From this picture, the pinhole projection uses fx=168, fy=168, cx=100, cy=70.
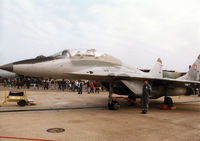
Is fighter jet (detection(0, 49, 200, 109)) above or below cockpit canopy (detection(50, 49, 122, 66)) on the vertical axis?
below

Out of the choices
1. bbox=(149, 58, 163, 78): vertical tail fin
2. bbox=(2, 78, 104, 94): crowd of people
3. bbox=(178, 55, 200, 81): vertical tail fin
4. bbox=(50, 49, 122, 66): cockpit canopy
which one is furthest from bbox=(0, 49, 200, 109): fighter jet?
bbox=(2, 78, 104, 94): crowd of people

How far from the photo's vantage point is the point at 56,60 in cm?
795

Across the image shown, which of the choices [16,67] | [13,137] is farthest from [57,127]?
[16,67]

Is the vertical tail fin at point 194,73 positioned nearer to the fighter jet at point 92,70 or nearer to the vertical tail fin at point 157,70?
the vertical tail fin at point 157,70

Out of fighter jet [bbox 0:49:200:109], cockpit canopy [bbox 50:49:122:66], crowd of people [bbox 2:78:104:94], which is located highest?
cockpit canopy [bbox 50:49:122:66]

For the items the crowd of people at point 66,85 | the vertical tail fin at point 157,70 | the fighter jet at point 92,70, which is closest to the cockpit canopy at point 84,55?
the fighter jet at point 92,70

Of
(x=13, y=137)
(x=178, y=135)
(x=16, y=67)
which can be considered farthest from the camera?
(x=16, y=67)

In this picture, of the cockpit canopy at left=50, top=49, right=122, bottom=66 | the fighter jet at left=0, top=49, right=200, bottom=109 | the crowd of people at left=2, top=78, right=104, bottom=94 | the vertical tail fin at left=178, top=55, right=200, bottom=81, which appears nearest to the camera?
the fighter jet at left=0, top=49, right=200, bottom=109

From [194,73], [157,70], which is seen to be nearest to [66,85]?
[157,70]

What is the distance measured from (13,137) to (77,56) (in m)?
4.86

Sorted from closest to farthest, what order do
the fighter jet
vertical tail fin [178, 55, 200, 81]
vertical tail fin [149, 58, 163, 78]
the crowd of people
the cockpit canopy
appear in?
1. the fighter jet
2. the cockpit canopy
3. vertical tail fin [178, 55, 200, 81]
4. vertical tail fin [149, 58, 163, 78]
5. the crowd of people

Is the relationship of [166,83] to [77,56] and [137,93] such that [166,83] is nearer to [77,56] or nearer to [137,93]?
[137,93]

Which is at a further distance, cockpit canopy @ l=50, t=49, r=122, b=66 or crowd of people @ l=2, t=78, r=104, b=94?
crowd of people @ l=2, t=78, r=104, b=94

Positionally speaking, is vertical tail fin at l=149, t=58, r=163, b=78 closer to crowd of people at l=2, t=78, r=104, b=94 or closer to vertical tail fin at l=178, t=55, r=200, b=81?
vertical tail fin at l=178, t=55, r=200, b=81
